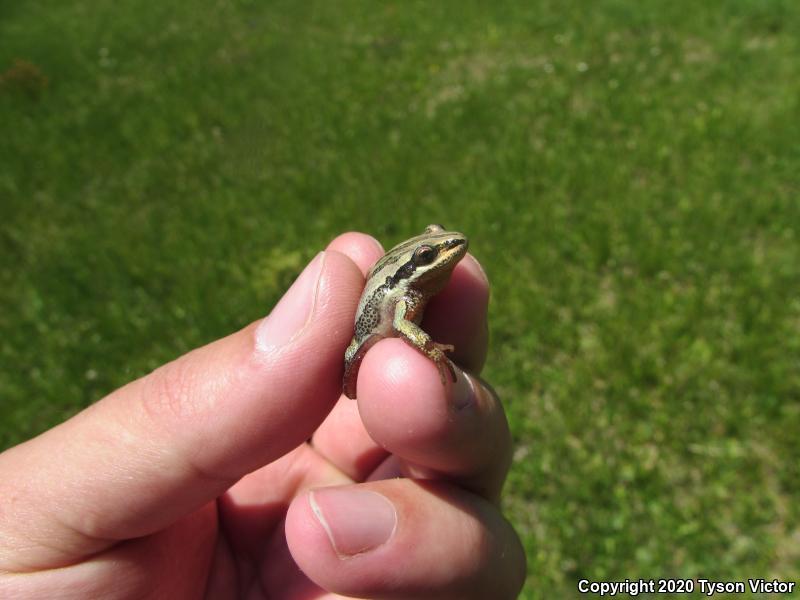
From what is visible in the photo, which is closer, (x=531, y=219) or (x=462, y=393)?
(x=462, y=393)

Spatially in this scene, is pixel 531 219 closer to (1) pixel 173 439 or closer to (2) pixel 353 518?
(2) pixel 353 518

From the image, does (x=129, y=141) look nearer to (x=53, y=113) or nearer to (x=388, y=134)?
(x=53, y=113)

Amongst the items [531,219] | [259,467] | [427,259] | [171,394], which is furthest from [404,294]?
[531,219]

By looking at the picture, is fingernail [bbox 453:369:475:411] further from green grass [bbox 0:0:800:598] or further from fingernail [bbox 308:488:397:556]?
green grass [bbox 0:0:800:598]

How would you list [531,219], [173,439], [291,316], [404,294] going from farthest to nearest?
[531,219] → [404,294] → [291,316] → [173,439]

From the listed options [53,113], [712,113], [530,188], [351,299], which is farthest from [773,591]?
[53,113]

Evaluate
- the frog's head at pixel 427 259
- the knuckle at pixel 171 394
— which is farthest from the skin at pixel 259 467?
the frog's head at pixel 427 259

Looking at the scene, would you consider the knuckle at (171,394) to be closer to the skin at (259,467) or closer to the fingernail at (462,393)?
the skin at (259,467)
